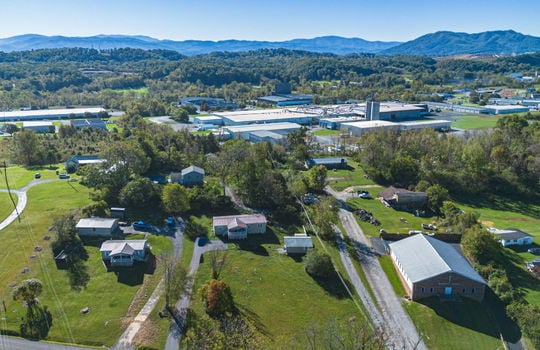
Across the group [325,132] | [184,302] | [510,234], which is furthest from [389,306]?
[325,132]

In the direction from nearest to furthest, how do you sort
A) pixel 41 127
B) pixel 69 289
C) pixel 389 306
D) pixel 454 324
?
pixel 454 324
pixel 389 306
pixel 69 289
pixel 41 127

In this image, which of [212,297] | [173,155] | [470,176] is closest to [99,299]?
[212,297]

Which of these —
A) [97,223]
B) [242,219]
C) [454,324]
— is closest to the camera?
[454,324]

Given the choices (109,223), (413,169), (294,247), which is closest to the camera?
(294,247)

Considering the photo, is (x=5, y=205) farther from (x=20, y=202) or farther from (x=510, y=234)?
(x=510, y=234)

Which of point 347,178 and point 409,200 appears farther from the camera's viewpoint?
point 347,178

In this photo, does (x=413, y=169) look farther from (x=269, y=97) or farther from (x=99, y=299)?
(x=269, y=97)

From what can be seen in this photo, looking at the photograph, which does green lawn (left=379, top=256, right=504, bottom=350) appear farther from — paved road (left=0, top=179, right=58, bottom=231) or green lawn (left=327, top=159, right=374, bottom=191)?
paved road (left=0, top=179, right=58, bottom=231)
